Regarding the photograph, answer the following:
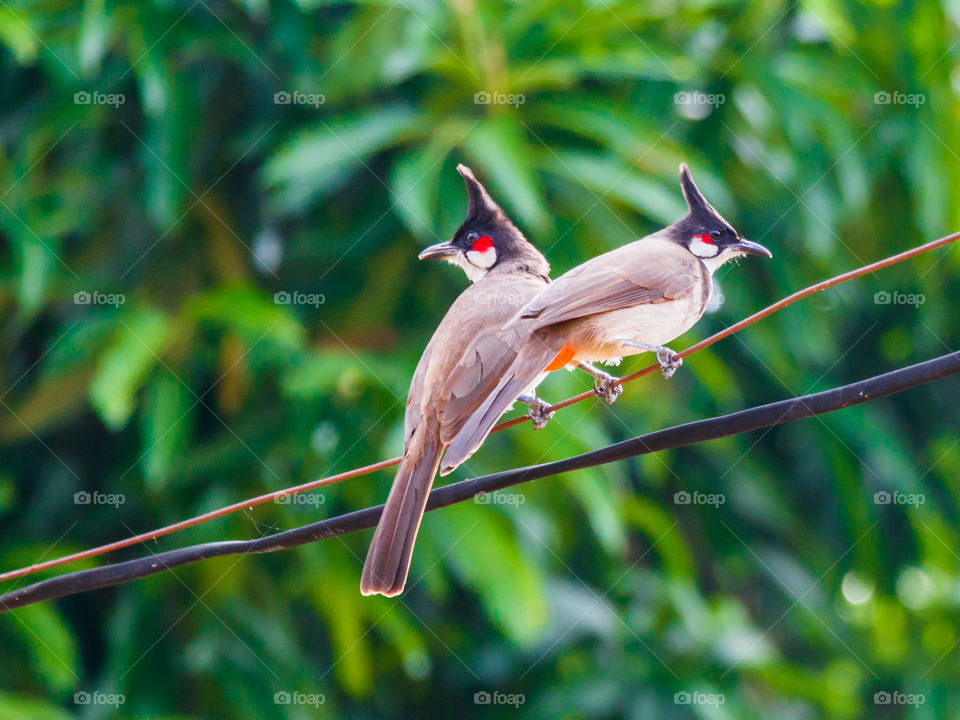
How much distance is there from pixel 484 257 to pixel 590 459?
5.23ft

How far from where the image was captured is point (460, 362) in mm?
3119

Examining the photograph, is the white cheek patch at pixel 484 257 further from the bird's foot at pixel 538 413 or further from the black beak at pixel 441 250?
the bird's foot at pixel 538 413

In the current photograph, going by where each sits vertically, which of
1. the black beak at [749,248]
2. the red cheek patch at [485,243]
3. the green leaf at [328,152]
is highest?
the black beak at [749,248]

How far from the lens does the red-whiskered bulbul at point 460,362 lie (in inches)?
106

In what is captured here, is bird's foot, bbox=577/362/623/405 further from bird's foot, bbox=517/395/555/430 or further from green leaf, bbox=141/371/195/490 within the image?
green leaf, bbox=141/371/195/490

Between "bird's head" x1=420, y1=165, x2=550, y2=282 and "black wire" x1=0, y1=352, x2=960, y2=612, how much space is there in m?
1.42

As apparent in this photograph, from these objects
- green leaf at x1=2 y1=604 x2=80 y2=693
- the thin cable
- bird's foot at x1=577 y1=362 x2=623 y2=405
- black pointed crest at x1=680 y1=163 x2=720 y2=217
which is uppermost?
the thin cable

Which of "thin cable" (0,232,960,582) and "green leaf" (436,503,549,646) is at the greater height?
"thin cable" (0,232,960,582)

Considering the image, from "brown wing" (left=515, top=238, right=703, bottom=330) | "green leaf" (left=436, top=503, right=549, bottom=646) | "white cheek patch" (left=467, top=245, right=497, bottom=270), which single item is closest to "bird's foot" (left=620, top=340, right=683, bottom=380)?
"brown wing" (left=515, top=238, right=703, bottom=330)

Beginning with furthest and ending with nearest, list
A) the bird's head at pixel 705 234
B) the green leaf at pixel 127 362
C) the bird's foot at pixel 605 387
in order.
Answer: the green leaf at pixel 127 362, the bird's head at pixel 705 234, the bird's foot at pixel 605 387

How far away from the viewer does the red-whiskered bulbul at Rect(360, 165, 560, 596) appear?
2.70 m

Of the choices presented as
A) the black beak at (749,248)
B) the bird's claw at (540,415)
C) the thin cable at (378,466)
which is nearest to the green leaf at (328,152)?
the black beak at (749,248)

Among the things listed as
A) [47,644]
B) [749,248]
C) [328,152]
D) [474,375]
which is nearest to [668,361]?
[474,375]

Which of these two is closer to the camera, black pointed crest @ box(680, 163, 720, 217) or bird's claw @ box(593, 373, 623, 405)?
bird's claw @ box(593, 373, 623, 405)
